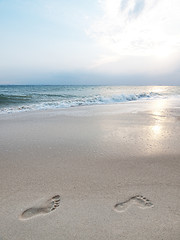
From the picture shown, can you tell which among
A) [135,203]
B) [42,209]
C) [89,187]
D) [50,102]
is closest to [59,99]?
[50,102]

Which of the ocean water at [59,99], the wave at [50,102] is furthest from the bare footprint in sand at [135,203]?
the wave at [50,102]

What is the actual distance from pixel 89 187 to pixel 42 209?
0.65 meters

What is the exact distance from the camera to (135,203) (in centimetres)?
179

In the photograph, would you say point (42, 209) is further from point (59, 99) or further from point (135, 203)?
point (59, 99)

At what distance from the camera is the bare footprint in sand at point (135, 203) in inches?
67.8

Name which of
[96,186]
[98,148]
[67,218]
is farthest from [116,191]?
[98,148]

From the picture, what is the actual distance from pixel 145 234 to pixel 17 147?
2.99 metres

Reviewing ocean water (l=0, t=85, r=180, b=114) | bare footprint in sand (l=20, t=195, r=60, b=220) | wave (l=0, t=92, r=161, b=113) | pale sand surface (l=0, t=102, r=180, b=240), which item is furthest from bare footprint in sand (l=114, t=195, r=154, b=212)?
wave (l=0, t=92, r=161, b=113)

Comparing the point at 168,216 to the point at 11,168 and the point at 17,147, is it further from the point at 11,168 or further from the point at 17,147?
the point at 17,147

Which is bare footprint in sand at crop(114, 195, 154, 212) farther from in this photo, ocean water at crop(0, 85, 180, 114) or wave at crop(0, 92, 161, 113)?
wave at crop(0, 92, 161, 113)

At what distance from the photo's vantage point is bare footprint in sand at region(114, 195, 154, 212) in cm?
172

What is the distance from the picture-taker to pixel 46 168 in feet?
8.41

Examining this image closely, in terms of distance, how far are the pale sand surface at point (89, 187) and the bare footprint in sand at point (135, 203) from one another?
1cm

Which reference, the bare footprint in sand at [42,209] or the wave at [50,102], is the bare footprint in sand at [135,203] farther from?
the wave at [50,102]
